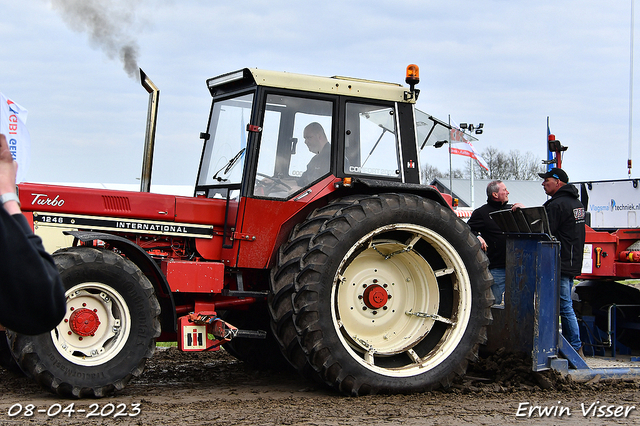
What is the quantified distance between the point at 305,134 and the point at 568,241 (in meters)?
2.69

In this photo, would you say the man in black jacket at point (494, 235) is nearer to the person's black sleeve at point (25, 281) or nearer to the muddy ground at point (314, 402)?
the muddy ground at point (314, 402)

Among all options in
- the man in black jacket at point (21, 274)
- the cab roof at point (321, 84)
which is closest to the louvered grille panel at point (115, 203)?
the cab roof at point (321, 84)

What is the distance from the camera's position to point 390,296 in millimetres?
5695

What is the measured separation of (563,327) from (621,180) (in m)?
3.36

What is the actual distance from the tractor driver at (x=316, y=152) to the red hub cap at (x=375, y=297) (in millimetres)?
1003

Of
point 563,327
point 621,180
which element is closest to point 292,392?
point 563,327

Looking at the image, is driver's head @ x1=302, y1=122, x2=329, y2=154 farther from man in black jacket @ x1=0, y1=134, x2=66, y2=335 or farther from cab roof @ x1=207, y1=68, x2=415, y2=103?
man in black jacket @ x1=0, y1=134, x2=66, y2=335

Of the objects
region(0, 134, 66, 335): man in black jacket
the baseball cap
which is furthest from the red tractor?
region(0, 134, 66, 335): man in black jacket

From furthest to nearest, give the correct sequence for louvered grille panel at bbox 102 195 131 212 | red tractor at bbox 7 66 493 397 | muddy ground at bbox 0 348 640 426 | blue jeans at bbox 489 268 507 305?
blue jeans at bbox 489 268 507 305
louvered grille panel at bbox 102 195 131 212
red tractor at bbox 7 66 493 397
muddy ground at bbox 0 348 640 426

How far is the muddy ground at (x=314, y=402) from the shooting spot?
173 inches

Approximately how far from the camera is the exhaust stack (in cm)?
586

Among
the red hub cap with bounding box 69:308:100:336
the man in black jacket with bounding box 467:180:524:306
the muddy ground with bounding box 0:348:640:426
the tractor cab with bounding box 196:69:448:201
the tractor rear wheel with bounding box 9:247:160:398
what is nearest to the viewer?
the muddy ground with bounding box 0:348:640:426

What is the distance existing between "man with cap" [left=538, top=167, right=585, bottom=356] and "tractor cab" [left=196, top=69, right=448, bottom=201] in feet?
4.83

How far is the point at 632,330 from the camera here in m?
7.07
